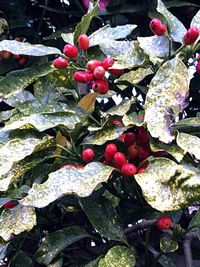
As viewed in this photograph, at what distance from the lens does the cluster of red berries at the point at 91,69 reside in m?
0.92

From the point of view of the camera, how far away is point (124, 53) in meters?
0.97

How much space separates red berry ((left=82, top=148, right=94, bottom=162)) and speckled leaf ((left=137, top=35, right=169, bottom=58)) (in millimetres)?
191

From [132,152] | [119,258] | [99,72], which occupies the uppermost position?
[99,72]

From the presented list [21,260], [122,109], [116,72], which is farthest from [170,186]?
[21,260]

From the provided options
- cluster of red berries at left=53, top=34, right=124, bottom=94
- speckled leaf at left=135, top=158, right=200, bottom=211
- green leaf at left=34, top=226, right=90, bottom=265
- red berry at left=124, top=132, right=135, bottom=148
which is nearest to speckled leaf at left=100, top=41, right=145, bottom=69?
cluster of red berries at left=53, top=34, right=124, bottom=94

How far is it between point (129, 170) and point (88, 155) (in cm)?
8

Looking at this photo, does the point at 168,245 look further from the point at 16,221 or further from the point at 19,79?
the point at 19,79

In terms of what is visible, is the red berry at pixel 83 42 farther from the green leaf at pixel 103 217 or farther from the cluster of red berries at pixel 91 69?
the green leaf at pixel 103 217

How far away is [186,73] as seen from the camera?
86 cm

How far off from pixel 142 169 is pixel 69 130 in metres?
0.14

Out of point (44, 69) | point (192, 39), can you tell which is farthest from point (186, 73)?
point (44, 69)

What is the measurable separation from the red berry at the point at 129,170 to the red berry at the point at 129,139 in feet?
0.19

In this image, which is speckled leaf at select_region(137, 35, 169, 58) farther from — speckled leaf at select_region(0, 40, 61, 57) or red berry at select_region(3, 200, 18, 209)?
red berry at select_region(3, 200, 18, 209)

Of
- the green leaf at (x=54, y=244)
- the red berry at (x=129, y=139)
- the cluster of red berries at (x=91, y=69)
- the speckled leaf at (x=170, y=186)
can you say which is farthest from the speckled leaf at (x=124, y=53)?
the green leaf at (x=54, y=244)
